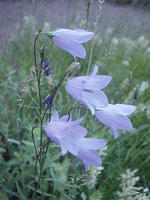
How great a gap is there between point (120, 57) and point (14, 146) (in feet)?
7.28

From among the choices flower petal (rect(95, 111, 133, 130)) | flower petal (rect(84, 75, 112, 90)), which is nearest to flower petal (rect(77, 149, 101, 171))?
flower petal (rect(95, 111, 133, 130))

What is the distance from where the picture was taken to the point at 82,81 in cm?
94

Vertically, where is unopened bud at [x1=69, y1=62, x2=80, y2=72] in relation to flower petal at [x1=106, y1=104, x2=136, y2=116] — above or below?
above

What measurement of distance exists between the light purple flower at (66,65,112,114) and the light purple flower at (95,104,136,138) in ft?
0.10

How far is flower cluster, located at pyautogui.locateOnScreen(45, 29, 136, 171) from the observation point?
94cm

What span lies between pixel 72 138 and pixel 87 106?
0.12 meters

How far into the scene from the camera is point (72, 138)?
95 cm

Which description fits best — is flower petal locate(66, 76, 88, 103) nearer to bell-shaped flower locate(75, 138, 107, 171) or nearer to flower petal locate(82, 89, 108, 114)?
flower petal locate(82, 89, 108, 114)

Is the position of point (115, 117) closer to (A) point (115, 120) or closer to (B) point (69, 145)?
(A) point (115, 120)

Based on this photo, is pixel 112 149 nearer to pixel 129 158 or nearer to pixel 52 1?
pixel 129 158

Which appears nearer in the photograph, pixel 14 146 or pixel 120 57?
pixel 14 146

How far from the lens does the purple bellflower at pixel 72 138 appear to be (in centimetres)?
93

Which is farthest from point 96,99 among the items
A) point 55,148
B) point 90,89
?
point 55,148

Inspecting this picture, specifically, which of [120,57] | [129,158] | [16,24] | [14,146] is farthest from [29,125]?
[120,57]
